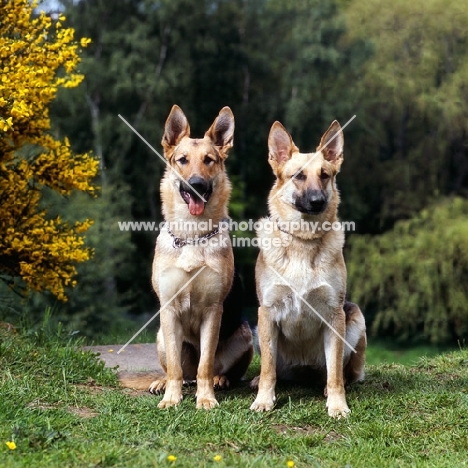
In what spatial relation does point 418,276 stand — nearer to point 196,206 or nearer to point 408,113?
point 408,113

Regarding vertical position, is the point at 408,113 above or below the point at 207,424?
above

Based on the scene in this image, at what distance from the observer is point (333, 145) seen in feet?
18.5

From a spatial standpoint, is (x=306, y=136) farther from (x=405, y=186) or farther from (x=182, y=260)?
(x=182, y=260)

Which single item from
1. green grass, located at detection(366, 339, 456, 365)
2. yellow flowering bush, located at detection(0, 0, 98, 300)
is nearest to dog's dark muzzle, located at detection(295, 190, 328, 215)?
yellow flowering bush, located at detection(0, 0, 98, 300)

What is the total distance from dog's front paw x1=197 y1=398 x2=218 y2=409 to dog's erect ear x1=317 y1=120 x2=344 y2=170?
2183mm

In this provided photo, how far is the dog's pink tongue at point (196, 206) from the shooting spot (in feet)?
17.9

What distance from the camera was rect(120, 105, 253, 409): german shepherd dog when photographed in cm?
536

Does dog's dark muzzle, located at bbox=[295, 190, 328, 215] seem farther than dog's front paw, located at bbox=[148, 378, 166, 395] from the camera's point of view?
No

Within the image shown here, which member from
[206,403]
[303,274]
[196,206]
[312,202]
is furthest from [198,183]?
[206,403]

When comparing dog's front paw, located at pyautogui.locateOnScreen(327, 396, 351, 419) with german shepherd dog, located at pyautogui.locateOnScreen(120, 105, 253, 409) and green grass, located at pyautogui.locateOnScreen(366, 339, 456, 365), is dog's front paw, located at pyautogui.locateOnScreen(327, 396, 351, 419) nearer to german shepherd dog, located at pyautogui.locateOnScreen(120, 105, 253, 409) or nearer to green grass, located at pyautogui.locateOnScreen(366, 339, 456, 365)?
german shepherd dog, located at pyautogui.locateOnScreen(120, 105, 253, 409)

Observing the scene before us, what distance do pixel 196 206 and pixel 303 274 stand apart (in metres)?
1.03

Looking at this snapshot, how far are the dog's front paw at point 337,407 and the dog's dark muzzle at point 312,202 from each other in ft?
4.83

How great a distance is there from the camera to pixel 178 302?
5.39 metres

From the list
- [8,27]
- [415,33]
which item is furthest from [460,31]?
[8,27]
